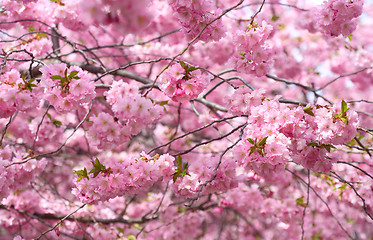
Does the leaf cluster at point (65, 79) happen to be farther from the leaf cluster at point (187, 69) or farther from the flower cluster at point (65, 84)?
the leaf cluster at point (187, 69)

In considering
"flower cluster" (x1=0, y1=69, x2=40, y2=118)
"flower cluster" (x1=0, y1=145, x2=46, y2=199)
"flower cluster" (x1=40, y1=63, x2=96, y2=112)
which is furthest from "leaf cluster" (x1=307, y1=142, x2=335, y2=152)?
"flower cluster" (x1=0, y1=145, x2=46, y2=199)

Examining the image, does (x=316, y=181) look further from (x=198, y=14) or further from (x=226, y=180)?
(x=198, y=14)

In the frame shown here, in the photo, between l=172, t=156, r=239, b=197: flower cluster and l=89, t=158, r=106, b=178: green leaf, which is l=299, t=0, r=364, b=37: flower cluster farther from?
l=89, t=158, r=106, b=178: green leaf

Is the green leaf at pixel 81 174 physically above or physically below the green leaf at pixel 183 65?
below

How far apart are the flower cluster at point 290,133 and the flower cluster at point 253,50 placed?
0.44 meters

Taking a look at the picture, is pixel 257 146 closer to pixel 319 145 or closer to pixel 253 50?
pixel 319 145

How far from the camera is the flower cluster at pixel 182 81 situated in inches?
80.0

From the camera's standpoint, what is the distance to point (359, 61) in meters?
4.54

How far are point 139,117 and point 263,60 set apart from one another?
0.99m

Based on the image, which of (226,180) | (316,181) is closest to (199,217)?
(316,181)

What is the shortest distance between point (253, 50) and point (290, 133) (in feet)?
2.11

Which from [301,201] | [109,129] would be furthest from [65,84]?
[301,201]

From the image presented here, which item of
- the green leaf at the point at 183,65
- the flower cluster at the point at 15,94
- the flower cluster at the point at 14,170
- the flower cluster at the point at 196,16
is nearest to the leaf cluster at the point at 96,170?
the flower cluster at the point at 14,170

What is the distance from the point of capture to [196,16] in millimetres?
2139
